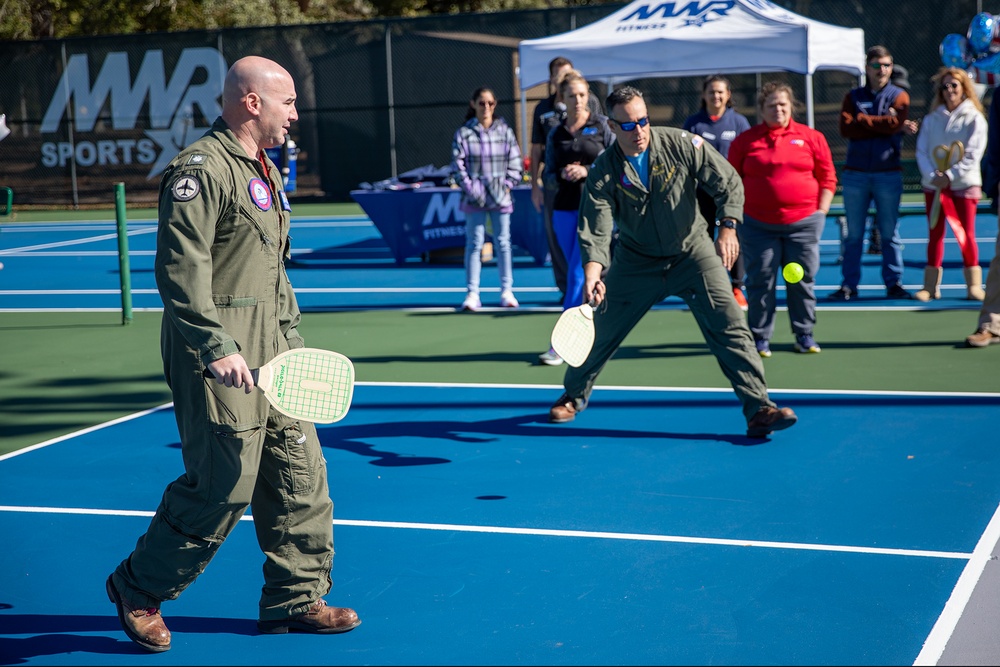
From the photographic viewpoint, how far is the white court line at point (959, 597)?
403cm

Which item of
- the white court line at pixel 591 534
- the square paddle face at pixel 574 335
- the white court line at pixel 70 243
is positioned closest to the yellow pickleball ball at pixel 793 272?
the square paddle face at pixel 574 335

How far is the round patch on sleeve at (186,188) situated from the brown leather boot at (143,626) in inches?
55.9

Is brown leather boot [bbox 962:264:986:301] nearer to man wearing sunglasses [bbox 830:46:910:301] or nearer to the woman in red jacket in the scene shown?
man wearing sunglasses [bbox 830:46:910:301]

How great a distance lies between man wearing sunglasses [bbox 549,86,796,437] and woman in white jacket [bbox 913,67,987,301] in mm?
5404

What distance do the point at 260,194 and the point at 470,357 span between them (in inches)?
232

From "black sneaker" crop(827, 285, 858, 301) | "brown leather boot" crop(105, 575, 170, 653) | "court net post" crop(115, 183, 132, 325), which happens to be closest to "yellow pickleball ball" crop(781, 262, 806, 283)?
"black sneaker" crop(827, 285, 858, 301)

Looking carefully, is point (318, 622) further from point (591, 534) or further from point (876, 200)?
point (876, 200)

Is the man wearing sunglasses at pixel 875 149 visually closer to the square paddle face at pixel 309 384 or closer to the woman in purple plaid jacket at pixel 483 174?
the woman in purple plaid jacket at pixel 483 174

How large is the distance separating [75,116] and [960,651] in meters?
28.2

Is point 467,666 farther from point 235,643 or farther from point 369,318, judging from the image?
point 369,318

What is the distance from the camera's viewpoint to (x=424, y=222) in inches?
642

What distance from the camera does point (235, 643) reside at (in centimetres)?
432

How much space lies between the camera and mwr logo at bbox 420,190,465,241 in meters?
16.2

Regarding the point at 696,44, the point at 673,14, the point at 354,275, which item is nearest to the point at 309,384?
the point at 354,275
